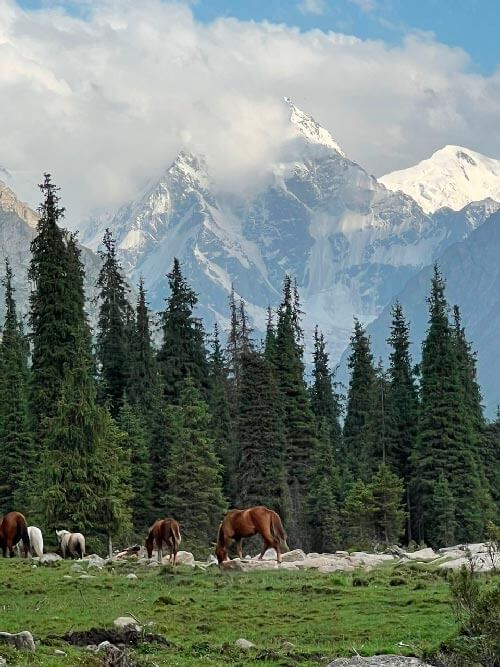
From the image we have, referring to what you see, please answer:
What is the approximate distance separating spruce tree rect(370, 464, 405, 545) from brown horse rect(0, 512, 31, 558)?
112 ft

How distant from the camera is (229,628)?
67.9 feet

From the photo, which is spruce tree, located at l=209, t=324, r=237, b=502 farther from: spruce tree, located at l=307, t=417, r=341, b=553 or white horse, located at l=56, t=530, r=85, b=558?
white horse, located at l=56, t=530, r=85, b=558

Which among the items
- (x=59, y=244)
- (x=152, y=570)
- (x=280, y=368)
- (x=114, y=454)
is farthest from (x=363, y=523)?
(x=152, y=570)

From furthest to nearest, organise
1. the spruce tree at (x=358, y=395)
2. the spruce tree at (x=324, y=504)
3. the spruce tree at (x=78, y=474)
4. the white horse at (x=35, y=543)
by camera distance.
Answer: the spruce tree at (x=358, y=395) < the spruce tree at (x=324, y=504) < the spruce tree at (x=78, y=474) < the white horse at (x=35, y=543)

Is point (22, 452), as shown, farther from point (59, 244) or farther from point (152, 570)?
point (152, 570)

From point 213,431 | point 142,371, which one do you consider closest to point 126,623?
point 213,431

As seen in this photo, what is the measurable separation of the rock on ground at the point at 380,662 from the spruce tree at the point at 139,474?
45.9 m

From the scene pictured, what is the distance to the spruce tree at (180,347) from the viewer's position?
79.8m

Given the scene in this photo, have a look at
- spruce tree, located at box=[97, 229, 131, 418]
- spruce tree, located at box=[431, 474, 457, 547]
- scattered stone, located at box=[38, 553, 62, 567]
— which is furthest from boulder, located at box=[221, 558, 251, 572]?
spruce tree, located at box=[97, 229, 131, 418]

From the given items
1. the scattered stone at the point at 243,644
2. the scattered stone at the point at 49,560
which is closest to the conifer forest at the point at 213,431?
the scattered stone at the point at 49,560

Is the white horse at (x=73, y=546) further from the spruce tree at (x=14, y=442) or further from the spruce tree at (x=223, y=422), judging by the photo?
the spruce tree at (x=223, y=422)

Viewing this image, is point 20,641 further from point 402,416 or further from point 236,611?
point 402,416

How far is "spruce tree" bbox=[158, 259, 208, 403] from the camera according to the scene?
79.8 meters

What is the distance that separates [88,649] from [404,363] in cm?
6490
